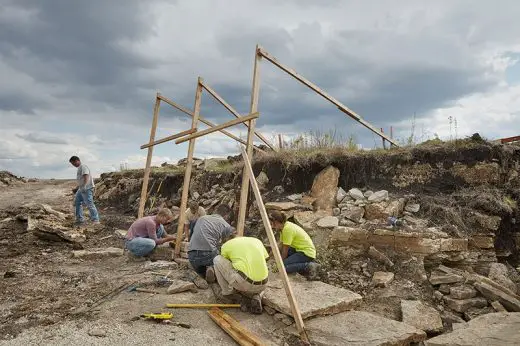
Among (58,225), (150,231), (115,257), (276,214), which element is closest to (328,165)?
(276,214)

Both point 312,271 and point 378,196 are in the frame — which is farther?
point 378,196

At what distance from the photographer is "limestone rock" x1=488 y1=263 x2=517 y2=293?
6.41m

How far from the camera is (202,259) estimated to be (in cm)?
627

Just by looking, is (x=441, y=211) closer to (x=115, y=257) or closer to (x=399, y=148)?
(x=399, y=148)

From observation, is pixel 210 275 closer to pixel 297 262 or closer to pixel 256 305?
pixel 256 305

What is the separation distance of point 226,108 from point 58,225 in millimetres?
5958

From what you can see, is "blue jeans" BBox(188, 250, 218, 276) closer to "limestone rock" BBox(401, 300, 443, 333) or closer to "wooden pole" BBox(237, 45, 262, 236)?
"wooden pole" BBox(237, 45, 262, 236)

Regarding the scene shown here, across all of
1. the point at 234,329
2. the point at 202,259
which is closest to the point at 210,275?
the point at 202,259

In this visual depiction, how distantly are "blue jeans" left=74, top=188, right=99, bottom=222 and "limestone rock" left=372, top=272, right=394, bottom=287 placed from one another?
761 cm

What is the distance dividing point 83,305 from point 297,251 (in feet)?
10.6

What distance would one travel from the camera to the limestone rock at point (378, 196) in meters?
7.98

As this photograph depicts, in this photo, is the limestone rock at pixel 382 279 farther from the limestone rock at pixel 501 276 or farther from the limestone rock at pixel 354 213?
the limestone rock at pixel 501 276

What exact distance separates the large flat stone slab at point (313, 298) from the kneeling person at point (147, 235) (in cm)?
256

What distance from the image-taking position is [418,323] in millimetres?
5238
